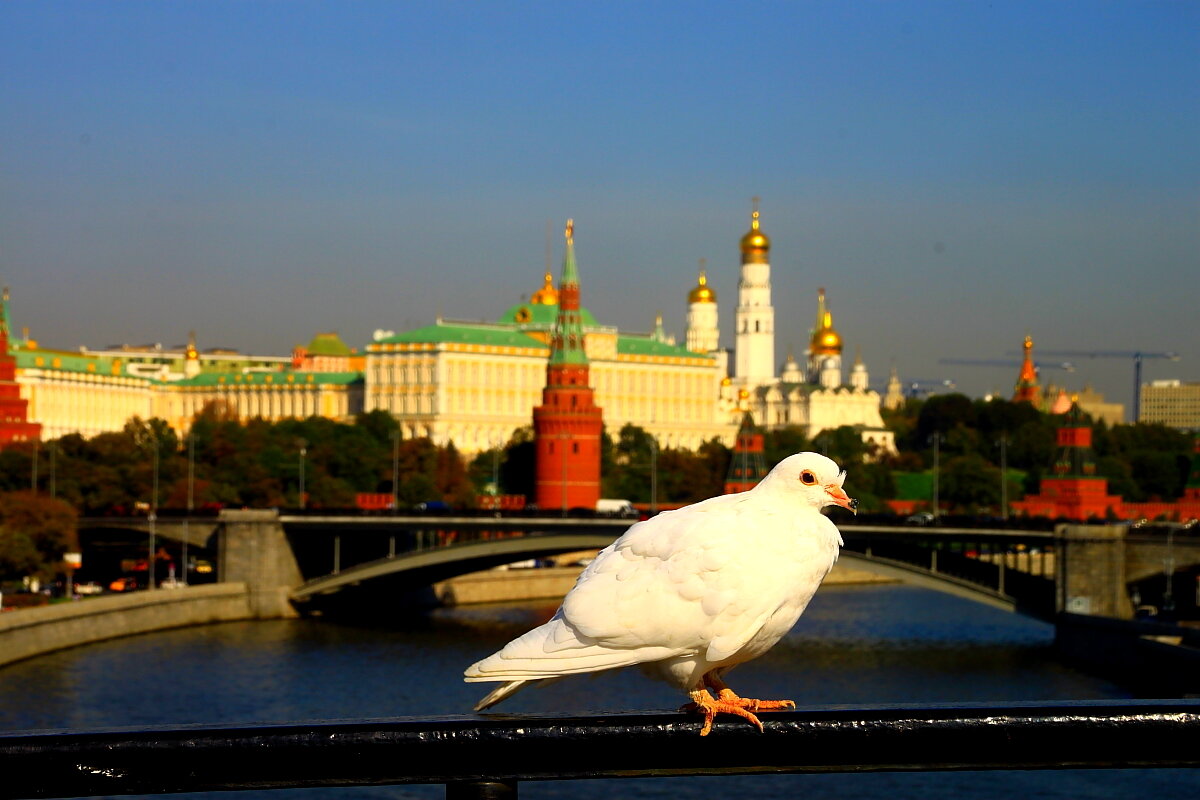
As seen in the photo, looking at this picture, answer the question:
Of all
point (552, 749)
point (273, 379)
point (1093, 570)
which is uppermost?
point (273, 379)

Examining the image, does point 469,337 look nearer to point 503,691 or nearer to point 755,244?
point 755,244

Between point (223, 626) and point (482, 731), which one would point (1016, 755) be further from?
point (223, 626)

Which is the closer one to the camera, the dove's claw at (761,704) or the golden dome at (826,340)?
the dove's claw at (761,704)

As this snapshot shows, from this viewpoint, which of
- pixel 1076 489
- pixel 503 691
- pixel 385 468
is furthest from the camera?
pixel 385 468

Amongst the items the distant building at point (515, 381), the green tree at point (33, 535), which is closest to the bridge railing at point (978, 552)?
the green tree at point (33, 535)

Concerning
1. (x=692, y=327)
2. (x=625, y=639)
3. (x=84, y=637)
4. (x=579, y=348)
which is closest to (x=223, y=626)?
(x=84, y=637)

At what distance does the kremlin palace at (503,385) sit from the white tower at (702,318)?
2195 mm

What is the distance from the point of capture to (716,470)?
8706cm

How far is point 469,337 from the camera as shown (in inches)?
4852

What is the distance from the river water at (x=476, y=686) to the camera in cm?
2408

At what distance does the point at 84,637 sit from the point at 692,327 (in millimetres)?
118710

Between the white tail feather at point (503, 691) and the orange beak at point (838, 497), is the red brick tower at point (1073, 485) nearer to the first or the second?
the orange beak at point (838, 497)

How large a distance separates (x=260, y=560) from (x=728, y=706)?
50.0m

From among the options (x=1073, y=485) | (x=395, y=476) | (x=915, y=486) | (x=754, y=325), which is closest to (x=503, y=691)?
(x=1073, y=485)
